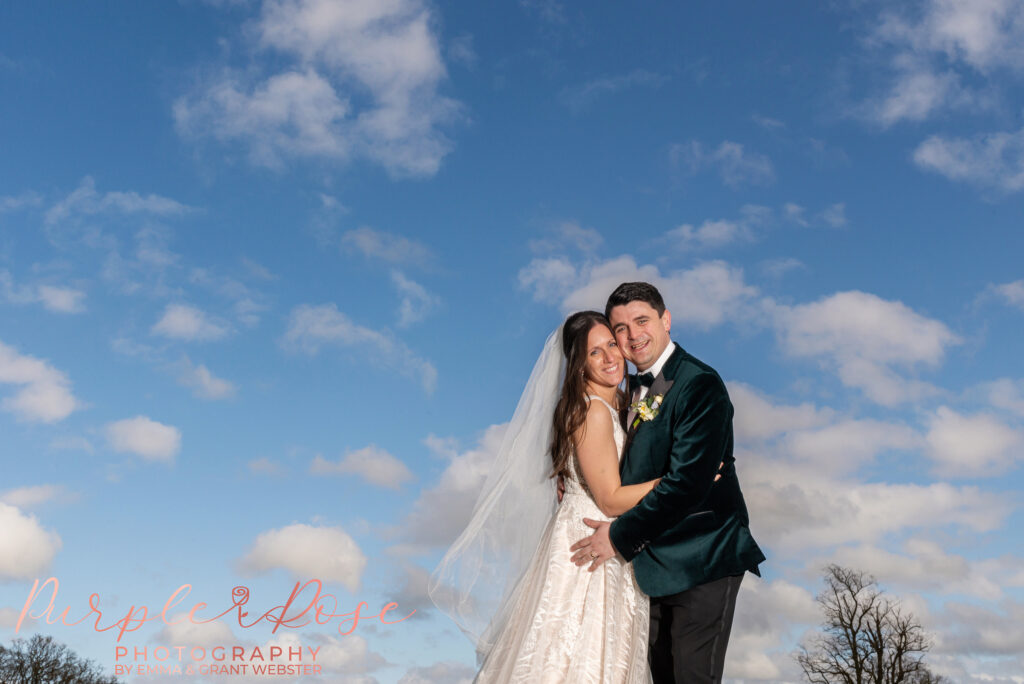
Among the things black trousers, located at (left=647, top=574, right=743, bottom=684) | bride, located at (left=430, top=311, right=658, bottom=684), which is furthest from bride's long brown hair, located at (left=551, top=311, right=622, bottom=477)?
black trousers, located at (left=647, top=574, right=743, bottom=684)

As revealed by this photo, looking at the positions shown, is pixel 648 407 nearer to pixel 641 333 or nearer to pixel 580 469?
pixel 641 333

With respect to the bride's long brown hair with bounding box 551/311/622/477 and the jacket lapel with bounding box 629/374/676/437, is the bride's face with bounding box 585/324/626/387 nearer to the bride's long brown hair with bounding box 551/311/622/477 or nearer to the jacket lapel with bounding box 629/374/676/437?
the bride's long brown hair with bounding box 551/311/622/477

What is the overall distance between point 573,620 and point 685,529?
93 cm

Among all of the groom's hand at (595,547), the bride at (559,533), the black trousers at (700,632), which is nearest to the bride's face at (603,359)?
the bride at (559,533)

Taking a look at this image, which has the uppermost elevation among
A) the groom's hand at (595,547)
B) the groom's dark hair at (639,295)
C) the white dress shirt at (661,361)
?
the groom's dark hair at (639,295)

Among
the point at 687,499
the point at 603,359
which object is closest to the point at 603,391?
the point at 603,359

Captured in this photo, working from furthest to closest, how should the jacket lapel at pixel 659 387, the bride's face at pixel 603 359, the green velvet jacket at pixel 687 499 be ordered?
1. the bride's face at pixel 603 359
2. the jacket lapel at pixel 659 387
3. the green velvet jacket at pixel 687 499

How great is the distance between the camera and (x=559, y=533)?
5773 mm

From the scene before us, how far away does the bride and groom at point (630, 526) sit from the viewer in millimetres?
5328

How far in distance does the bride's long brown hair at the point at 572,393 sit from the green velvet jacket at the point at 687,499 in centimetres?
47

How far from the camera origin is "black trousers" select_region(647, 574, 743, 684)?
5.30m

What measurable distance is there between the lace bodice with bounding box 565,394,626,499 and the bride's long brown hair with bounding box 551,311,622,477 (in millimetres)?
52

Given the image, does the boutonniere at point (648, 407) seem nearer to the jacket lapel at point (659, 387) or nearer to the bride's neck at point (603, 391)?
the jacket lapel at point (659, 387)

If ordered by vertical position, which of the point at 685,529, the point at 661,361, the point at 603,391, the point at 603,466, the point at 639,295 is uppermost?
the point at 639,295
